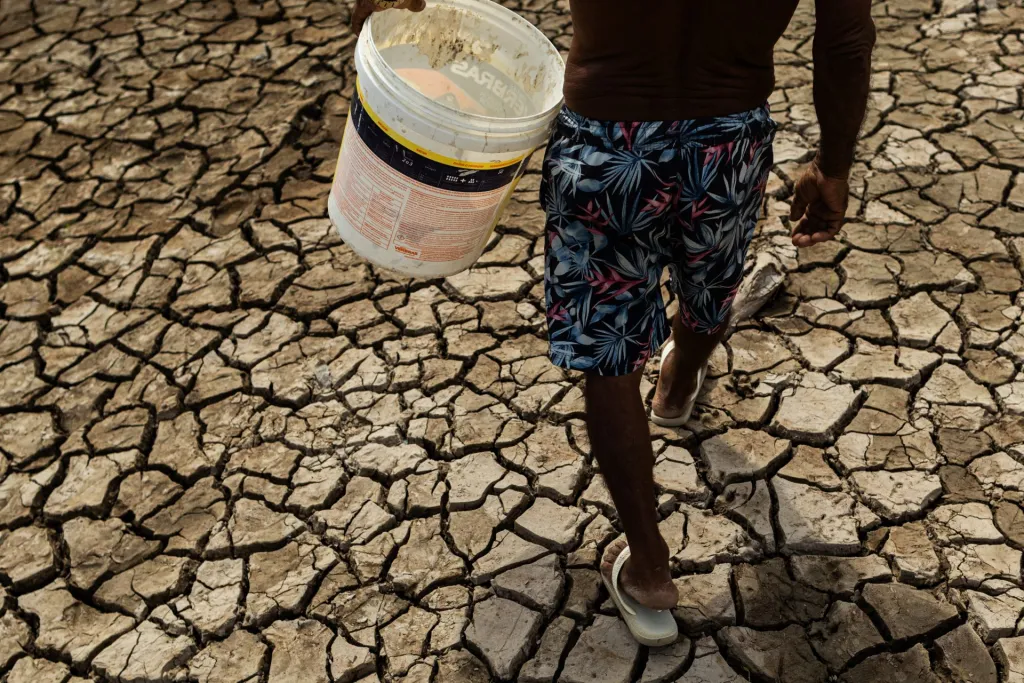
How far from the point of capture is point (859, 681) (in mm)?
2121

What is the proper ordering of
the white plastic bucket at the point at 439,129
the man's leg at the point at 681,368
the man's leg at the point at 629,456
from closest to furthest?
the white plastic bucket at the point at 439,129 < the man's leg at the point at 629,456 < the man's leg at the point at 681,368

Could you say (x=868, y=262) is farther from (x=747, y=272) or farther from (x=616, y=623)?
(x=616, y=623)

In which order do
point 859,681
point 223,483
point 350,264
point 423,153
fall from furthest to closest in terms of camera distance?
point 350,264 < point 223,483 < point 859,681 < point 423,153

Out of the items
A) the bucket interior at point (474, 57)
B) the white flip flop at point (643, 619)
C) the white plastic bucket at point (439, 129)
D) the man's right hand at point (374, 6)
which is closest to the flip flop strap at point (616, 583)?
the white flip flop at point (643, 619)

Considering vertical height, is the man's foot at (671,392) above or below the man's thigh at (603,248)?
below

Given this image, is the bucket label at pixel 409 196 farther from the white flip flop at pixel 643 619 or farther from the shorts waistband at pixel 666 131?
the white flip flop at pixel 643 619

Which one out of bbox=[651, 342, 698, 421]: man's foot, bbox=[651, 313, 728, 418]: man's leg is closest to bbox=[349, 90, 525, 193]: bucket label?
bbox=[651, 313, 728, 418]: man's leg

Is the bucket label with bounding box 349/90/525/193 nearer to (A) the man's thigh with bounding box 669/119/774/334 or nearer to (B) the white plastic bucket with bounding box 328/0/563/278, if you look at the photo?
(B) the white plastic bucket with bounding box 328/0/563/278

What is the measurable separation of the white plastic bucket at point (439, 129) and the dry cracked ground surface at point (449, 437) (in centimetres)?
81

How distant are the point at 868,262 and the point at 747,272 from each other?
0.43 metres

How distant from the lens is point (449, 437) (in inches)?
107

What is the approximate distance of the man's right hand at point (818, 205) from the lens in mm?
1929

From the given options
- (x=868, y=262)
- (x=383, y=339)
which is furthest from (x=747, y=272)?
(x=383, y=339)

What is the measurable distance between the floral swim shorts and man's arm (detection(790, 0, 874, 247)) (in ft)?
0.38
